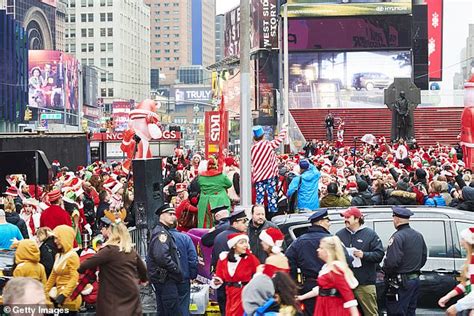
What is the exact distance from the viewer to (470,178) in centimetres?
1870

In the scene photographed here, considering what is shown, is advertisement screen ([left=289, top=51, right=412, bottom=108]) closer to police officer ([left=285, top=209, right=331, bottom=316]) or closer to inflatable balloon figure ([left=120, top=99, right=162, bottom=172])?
inflatable balloon figure ([left=120, top=99, right=162, bottom=172])

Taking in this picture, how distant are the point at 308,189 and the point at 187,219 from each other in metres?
2.66

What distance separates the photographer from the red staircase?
66000 mm

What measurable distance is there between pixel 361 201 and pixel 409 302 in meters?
5.20

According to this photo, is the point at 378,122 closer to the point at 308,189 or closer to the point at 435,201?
the point at 308,189

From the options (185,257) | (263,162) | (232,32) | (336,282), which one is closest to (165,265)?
(185,257)

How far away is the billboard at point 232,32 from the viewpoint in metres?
99.8

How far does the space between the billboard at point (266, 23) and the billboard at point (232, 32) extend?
14.7 m

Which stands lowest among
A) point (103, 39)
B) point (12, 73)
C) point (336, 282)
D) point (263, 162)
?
point (336, 282)

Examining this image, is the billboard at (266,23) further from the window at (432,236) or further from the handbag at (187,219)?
the window at (432,236)

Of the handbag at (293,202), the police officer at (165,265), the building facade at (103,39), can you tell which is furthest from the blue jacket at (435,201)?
the building facade at (103,39)

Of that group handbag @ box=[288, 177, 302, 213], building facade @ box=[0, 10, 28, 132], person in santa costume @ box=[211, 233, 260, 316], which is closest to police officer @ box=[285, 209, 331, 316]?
person in santa costume @ box=[211, 233, 260, 316]

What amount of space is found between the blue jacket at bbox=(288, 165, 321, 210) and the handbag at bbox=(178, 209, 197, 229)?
2.41 metres

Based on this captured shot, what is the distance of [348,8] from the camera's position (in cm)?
8362
